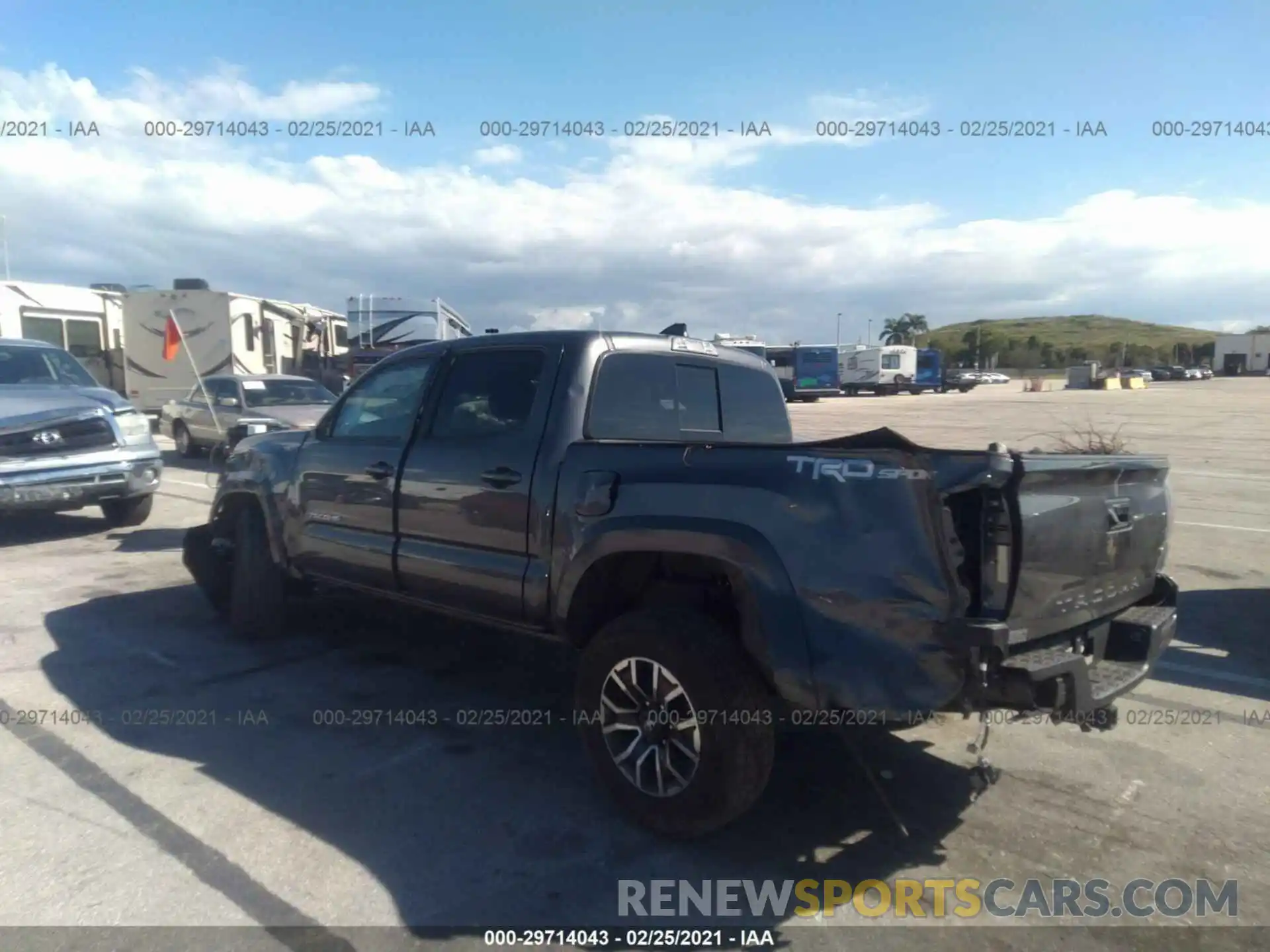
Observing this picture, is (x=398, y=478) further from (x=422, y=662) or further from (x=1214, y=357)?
(x=1214, y=357)

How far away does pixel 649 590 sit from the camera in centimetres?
412

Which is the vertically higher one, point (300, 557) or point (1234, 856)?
point (300, 557)

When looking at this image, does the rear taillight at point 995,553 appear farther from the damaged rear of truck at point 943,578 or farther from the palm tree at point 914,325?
the palm tree at point 914,325

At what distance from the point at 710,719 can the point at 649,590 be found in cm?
75

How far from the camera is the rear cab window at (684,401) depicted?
177 inches

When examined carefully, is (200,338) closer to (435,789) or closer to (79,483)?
(79,483)

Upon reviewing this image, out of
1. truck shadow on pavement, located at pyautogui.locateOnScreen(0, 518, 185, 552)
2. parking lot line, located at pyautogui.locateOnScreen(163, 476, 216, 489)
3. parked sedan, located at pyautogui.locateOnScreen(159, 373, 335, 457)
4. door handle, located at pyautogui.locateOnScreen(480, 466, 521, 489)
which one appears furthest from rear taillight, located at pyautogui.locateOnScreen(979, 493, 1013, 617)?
parking lot line, located at pyautogui.locateOnScreen(163, 476, 216, 489)

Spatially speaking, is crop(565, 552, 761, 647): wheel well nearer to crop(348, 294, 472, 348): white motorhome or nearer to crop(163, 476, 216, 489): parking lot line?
crop(163, 476, 216, 489): parking lot line

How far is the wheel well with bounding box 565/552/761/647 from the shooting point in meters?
3.81

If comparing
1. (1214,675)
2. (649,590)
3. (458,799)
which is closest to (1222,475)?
(1214,675)

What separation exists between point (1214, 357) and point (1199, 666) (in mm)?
125468

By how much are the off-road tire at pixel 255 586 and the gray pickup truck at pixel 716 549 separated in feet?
2.55

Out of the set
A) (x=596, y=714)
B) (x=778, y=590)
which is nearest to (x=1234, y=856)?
(x=778, y=590)

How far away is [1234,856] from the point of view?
3.61 m
